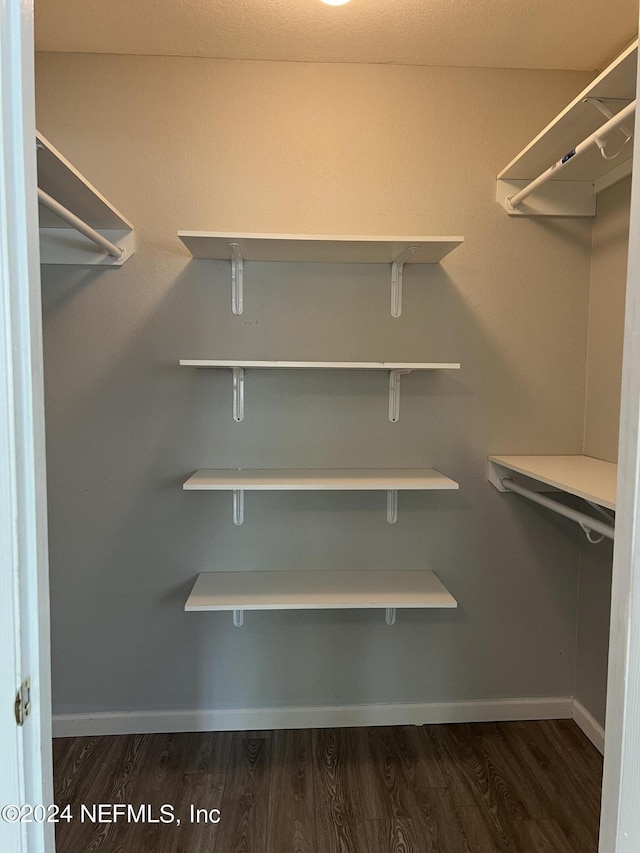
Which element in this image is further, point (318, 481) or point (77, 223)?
point (318, 481)

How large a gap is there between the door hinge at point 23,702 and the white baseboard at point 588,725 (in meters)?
2.04

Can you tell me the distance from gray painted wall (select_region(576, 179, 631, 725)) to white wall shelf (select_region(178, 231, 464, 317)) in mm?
630

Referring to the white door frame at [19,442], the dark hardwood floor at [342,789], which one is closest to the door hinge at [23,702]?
the white door frame at [19,442]

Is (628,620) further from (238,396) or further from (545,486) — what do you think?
(238,396)

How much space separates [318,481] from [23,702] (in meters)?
1.18

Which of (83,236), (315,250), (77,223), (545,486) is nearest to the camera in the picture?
(77,223)

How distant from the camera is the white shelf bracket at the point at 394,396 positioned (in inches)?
78.6

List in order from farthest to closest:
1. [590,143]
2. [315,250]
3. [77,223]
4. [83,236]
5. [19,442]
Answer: [83,236] < [315,250] < [77,223] < [590,143] < [19,442]

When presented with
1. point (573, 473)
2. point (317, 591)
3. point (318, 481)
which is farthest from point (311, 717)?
point (573, 473)

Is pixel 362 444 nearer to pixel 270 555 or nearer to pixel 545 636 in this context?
pixel 270 555

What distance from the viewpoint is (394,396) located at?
2.02 m

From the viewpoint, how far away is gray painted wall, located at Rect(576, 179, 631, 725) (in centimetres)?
187

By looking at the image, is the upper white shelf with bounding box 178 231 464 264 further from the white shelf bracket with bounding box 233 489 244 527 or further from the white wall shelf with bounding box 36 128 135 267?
the white shelf bracket with bounding box 233 489 244 527

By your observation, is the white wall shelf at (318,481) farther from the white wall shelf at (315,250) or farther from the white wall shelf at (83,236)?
the white wall shelf at (83,236)
